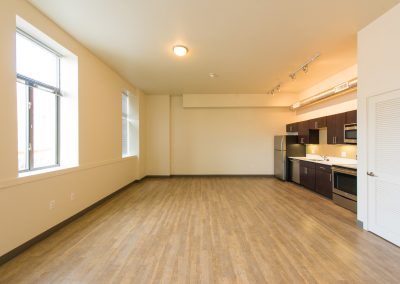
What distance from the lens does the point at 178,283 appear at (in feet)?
6.44

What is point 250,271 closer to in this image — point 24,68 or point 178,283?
point 178,283

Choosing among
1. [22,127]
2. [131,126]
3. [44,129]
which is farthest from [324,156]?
[22,127]

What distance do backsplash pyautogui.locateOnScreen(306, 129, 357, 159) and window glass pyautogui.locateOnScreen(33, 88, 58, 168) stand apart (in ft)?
21.2

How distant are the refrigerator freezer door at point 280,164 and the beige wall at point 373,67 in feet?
11.5

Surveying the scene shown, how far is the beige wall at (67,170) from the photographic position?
7.61 ft

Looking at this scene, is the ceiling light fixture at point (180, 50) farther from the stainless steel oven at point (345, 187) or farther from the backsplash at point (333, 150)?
the backsplash at point (333, 150)

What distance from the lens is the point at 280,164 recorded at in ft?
22.9

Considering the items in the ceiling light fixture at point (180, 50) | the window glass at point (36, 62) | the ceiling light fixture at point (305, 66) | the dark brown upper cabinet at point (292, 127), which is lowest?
the dark brown upper cabinet at point (292, 127)

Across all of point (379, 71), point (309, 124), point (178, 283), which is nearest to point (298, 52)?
point (379, 71)

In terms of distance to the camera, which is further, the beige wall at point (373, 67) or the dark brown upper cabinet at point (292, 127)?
the dark brown upper cabinet at point (292, 127)

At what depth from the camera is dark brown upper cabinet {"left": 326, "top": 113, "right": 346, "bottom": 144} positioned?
14.9 feet

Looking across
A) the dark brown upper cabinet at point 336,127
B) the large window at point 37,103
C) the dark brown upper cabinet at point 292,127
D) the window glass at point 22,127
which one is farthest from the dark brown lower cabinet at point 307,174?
the window glass at point 22,127

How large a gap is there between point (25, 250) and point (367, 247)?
174 inches

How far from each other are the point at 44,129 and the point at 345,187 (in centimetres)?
572
